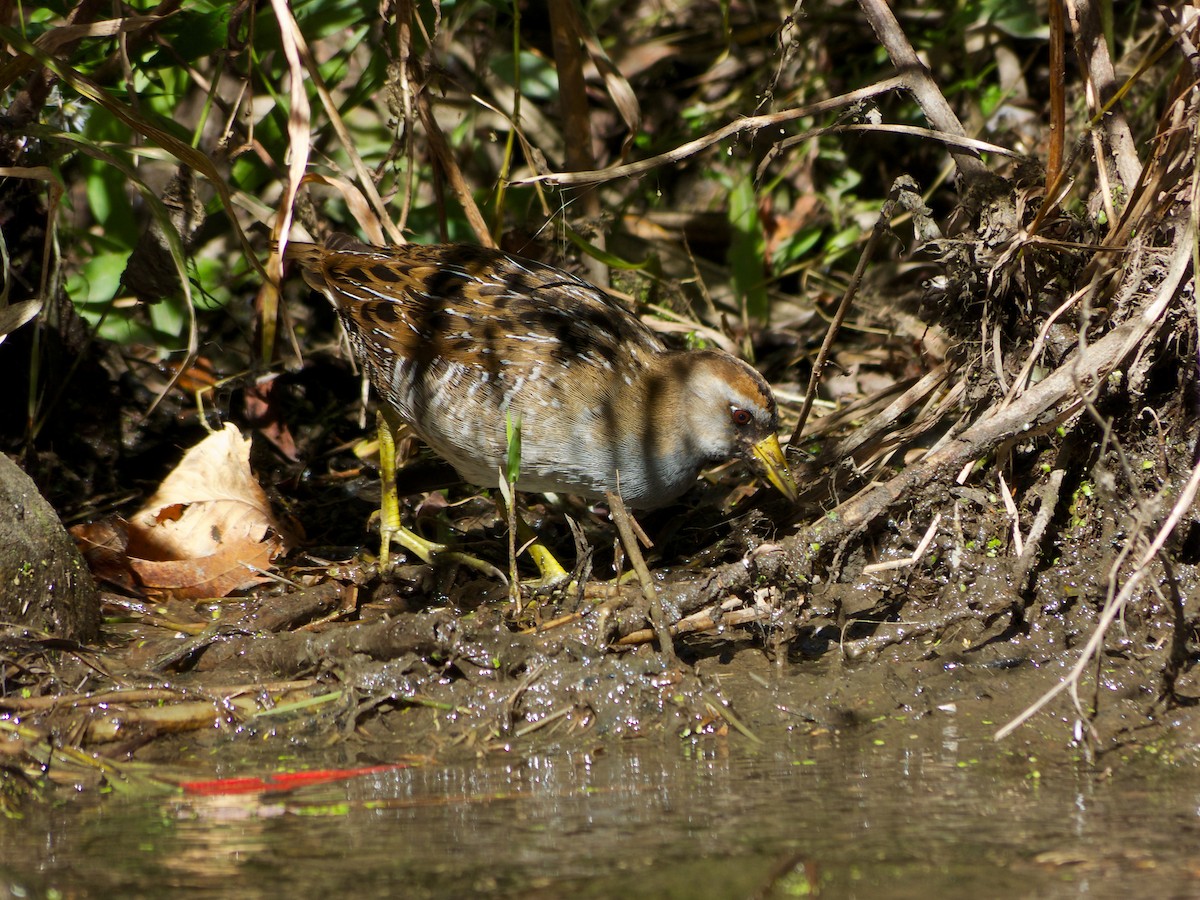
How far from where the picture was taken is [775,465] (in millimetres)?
4090

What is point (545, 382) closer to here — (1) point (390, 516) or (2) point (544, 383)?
(2) point (544, 383)

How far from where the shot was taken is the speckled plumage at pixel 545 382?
4070 millimetres

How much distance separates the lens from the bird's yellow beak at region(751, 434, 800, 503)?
Answer: 4.03 meters

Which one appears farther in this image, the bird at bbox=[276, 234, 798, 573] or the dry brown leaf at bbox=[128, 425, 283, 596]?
the dry brown leaf at bbox=[128, 425, 283, 596]

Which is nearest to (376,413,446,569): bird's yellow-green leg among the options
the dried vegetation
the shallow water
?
the dried vegetation

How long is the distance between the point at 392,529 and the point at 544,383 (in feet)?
2.64

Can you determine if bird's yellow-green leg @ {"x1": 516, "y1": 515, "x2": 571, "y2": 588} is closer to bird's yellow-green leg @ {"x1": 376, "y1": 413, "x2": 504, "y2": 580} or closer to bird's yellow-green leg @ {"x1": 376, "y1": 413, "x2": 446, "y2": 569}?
bird's yellow-green leg @ {"x1": 376, "y1": 413, "x2": 504, "y2": 580}

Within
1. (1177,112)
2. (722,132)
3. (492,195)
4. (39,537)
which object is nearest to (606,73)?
(492,195)

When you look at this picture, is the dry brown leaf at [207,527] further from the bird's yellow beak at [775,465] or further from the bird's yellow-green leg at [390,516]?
the bird's yellow beak at [775,465]

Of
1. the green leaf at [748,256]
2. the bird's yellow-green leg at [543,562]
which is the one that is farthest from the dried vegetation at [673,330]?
the bird's yellow-green leg at [543,562]

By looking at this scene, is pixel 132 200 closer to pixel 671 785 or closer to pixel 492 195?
pixel 492 195

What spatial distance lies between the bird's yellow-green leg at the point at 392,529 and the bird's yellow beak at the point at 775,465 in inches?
35.9

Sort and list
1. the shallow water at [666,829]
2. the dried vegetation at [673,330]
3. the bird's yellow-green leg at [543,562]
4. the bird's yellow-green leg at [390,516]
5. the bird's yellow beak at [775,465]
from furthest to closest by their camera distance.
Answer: the bird's yellow-green leg at [390,516] < the bird's yellow-green leg at [543,562] < the bird's yellow beak at [775,465] < the dried vegetation at [673,330] < the shallow water at [666,829]

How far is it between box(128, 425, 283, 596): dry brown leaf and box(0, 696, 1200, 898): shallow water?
49.3 inches
